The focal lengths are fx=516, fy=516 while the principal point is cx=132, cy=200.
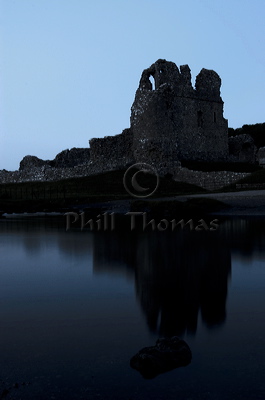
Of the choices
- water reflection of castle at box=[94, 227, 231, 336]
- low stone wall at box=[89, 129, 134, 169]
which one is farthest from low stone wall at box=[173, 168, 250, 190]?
water reflection of castle at box=[94, 227, 231, 336]

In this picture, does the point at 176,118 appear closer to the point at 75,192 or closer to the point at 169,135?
the point at 169,135

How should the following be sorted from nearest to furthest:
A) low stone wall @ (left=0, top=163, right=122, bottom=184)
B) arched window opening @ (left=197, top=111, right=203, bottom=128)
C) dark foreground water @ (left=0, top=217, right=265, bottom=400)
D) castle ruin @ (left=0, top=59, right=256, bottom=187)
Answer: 1. dark foreground water @ (left=0, top=217, right=265, bottom=400)
2. castle ruin @ (left=0, top=59, right=256, bottom=187)
3. low stone wall @ (left=0, top=163, right=122, bottom=184)
4. arched window opening @ (left=197, top=111, right=203, bottom=128)

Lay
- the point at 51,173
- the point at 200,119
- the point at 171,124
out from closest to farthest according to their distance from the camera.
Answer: the point at 171,124
the point at 51,173
the point at 200,119

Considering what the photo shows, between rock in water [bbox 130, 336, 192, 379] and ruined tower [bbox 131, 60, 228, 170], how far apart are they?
32.1m

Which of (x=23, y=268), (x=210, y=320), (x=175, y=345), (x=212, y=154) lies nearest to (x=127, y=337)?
(x=175, y=345)

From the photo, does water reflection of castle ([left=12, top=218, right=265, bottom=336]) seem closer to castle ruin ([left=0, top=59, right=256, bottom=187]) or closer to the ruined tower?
castle ruin ([left=0, top=59, right=256, bottom=187])

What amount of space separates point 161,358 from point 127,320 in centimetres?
134

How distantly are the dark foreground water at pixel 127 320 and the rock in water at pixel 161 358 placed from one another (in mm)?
66

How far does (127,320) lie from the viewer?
18.5 feet

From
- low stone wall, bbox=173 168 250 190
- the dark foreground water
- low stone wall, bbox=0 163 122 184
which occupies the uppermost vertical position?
low stone wall, bbox=0 163 122 184

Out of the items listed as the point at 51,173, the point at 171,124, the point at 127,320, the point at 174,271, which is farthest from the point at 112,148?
the point at 127,320

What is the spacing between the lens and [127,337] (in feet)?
16.7

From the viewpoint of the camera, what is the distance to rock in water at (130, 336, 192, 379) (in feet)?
14.0

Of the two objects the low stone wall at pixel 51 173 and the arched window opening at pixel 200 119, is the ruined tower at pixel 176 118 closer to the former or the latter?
the arched window opening at pixel 200 119
